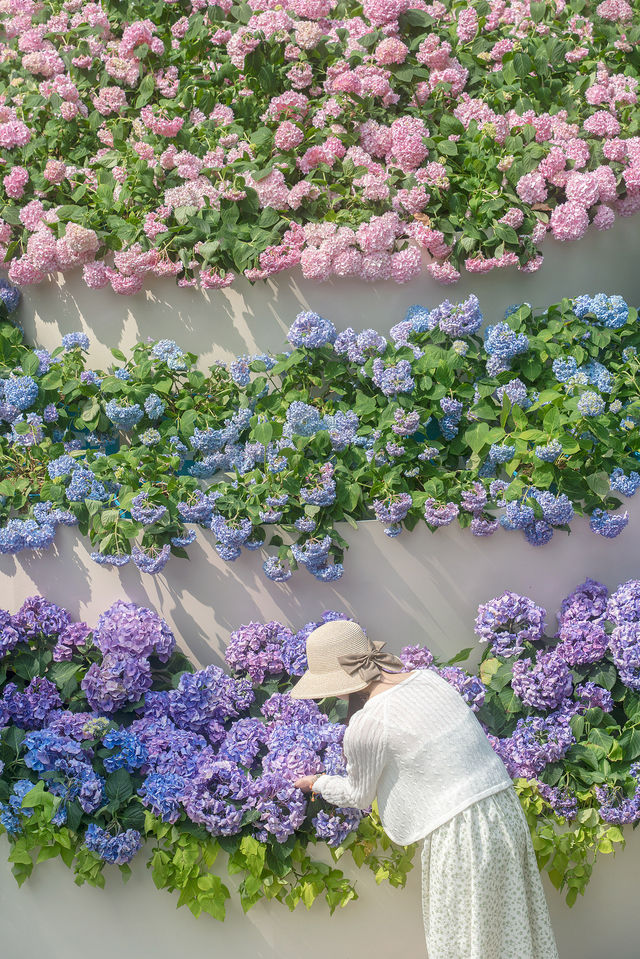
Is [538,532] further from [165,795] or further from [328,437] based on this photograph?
[165,795]

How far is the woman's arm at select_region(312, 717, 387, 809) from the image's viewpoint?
2146mm

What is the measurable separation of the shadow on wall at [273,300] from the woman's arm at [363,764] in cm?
193

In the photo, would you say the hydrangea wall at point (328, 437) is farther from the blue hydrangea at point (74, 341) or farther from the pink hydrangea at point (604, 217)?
the pink hydrangea at point (604, 217)

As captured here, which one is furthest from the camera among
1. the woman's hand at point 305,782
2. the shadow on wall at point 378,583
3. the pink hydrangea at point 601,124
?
the pink hydrangea at point 601,124

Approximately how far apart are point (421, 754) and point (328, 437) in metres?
1.41

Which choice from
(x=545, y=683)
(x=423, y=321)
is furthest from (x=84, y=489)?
(x=545, y=683)

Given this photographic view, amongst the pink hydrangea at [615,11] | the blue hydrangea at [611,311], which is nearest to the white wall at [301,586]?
the blue hydrangea at [611,311]

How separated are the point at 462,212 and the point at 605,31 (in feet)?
4.33

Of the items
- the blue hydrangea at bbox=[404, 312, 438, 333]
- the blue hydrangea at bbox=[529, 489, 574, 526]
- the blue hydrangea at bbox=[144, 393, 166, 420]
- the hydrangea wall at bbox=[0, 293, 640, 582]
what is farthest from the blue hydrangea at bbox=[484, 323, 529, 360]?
the blue hydrangea at bbox=[144, 393, 166, 420]

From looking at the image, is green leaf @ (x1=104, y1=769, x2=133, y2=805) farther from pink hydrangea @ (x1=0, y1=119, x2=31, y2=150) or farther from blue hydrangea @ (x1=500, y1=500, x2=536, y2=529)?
pink hydrangea @ (x1=0, y1=119, x2=31, y2=150)

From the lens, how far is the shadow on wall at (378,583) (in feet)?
10.7

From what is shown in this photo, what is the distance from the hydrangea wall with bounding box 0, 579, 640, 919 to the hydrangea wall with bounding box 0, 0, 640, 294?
4.80 feet

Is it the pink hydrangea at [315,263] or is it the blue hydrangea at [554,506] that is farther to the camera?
the pink hydrangea at [315,263]

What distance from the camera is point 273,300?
3.69 m
